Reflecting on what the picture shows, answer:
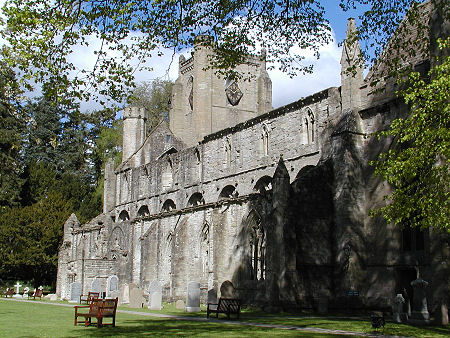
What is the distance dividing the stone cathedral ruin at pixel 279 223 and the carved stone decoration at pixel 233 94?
11.1 metres

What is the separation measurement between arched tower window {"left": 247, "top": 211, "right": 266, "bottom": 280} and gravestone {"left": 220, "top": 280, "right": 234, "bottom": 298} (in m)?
1.27

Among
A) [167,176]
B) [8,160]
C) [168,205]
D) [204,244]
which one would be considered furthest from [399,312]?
[8,160]

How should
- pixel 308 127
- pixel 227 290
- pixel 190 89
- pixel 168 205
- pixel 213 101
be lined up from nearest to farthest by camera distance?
1. pixel 227 290
2. pixel 308 127
3. pixel 168 205
4. pixel 213 101
5. pixel 190 89

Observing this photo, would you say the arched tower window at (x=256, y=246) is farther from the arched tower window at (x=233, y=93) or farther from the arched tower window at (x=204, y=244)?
the arched tower window at (x=233, y=93)

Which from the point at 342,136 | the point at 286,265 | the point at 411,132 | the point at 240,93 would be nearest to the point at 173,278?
the point at 286,265

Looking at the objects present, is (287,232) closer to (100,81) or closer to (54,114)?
(100,81)

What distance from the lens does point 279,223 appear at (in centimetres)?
2225

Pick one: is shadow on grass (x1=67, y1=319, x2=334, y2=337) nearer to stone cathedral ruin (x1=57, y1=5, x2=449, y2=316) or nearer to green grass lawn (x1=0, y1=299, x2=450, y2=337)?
green grass lawn (x1=0, y1=299, x2=450, y2=337)

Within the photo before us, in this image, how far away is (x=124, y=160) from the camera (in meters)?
51.9

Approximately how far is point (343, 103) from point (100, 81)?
14.3m

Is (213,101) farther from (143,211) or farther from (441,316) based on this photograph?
(441,316)

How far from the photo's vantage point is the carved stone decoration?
53594 millimetres

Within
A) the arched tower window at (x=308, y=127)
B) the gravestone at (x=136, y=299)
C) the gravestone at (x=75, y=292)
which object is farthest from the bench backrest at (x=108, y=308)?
the arched tower window at (x=308, y=127)

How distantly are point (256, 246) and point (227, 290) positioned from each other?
2458 mm
